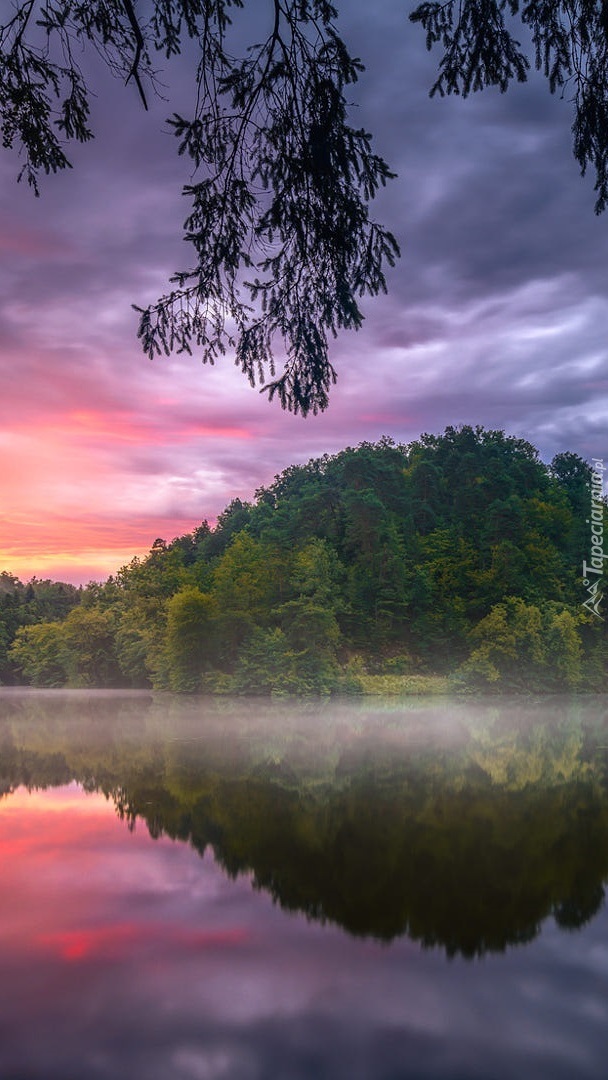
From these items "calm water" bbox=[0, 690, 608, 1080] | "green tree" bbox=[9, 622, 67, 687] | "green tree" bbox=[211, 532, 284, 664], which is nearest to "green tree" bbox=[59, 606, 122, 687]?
"green tree" bbox=[9, 622, 67, 687]

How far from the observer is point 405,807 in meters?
16.9

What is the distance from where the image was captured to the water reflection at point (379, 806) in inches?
414

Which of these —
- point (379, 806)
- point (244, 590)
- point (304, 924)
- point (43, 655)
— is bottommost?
point (43, 655)

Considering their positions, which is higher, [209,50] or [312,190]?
[209,50]

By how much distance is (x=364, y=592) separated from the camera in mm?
68125

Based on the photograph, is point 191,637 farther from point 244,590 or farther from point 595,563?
point 595,563

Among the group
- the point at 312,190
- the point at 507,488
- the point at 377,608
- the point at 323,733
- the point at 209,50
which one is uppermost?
the point at 507,488

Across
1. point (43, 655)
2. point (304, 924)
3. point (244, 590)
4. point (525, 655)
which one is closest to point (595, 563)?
point (525, 655)

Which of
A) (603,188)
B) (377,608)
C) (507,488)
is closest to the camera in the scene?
(603,188)

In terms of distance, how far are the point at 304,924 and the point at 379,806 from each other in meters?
7.42

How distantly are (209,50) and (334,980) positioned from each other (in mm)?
9605

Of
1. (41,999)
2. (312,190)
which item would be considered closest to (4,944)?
Result: (41,999)

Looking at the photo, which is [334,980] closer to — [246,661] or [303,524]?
[246,661]

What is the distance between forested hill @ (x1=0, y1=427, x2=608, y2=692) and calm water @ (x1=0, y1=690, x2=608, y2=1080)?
36212 mm
